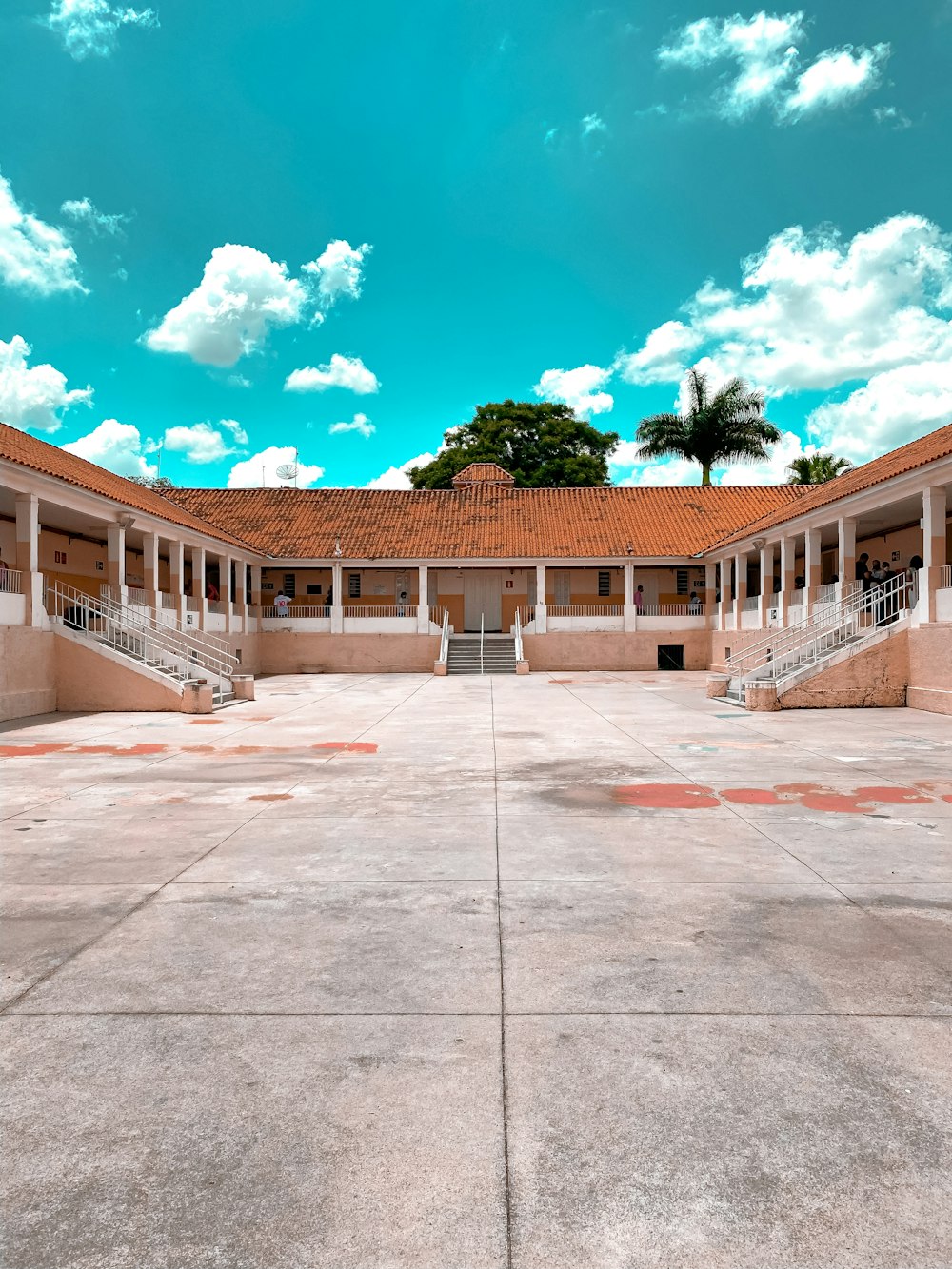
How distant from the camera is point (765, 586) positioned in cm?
2588

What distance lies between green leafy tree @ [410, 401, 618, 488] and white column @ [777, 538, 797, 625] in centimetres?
2725

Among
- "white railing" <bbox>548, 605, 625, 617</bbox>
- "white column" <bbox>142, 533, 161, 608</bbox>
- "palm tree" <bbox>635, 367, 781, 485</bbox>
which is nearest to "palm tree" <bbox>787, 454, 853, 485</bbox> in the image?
"palm tree" <bbox>635, 367, 781, 485</bbox>

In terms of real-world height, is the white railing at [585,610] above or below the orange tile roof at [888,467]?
below

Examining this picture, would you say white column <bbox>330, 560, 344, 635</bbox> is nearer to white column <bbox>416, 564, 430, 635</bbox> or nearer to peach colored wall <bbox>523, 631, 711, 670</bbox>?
white column <bbox>416, 564, 430, 635</bbox>

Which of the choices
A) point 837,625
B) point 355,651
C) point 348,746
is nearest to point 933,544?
point 837,625

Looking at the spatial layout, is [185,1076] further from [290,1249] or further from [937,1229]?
[937,1229]

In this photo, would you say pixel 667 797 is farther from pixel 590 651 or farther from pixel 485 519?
pixel 485 519

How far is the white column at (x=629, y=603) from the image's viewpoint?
30875mm

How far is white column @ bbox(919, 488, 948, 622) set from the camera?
16.7 m

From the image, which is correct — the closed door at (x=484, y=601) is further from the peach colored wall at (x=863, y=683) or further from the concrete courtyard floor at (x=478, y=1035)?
the concrete courtyard floor at (x=478, y=1035)

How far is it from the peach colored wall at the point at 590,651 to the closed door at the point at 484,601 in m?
4.76

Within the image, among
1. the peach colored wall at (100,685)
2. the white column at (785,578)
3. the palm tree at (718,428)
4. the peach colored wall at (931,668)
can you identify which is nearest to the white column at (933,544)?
the peach colored wall at (931,668)

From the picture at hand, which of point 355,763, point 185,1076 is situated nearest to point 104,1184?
point 185,1076

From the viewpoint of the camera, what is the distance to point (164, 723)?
14.9 m
